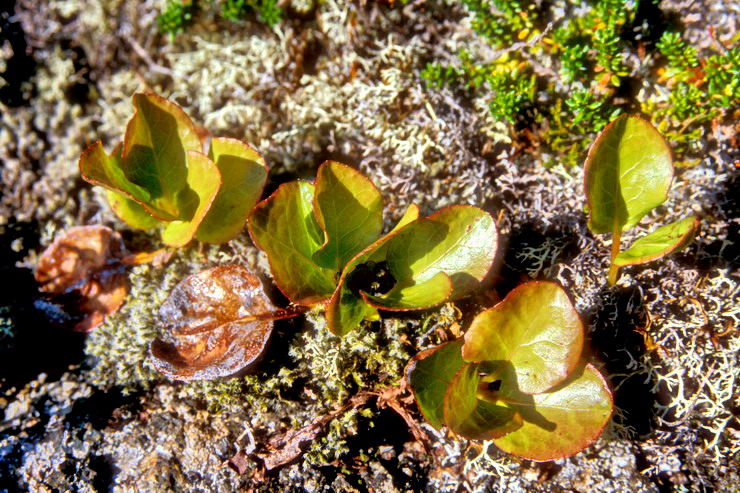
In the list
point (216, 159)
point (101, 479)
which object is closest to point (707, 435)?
point (216, 159)

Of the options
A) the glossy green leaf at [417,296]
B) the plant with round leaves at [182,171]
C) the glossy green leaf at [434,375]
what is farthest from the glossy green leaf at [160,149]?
the glossy green leaf at [434,375]

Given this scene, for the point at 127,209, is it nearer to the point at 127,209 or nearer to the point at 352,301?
the point at 127,209

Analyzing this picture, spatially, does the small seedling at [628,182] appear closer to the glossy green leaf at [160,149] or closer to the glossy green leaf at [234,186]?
the glossy green leaf at [234,186]

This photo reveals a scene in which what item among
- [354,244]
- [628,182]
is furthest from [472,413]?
[628,182]

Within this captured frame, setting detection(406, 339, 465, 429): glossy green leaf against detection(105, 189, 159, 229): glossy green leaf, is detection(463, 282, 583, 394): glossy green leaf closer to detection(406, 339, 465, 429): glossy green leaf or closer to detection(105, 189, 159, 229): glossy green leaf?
detection(406, 339, 465, 429): glossy green leaf

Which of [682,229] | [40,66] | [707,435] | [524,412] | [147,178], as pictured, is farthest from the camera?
[40,66]

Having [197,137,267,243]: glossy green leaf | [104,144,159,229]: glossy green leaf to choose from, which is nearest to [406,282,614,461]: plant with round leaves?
[197,137,267,243]: glossy green leaf

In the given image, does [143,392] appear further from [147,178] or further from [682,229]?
[682,229]
